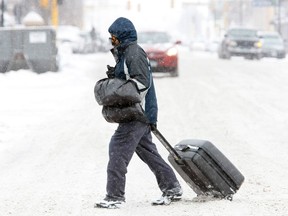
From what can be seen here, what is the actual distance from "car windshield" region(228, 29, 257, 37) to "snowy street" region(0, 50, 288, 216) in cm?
1696

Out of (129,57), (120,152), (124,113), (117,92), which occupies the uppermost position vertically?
(129,57)

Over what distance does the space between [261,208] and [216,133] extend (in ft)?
19.0

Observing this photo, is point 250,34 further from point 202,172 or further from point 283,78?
point 202,172

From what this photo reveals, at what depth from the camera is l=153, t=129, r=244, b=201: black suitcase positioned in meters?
7.21

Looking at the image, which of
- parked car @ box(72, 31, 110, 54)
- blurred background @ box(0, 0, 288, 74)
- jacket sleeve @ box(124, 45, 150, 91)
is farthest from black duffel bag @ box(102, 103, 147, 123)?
parked car @ box(72, 31, 110, 54)

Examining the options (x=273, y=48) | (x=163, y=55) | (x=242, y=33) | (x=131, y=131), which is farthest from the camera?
(x=273, y=48)

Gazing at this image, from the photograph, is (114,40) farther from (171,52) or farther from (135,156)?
(171,52)

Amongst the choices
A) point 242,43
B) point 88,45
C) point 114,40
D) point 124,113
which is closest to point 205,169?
point 124,113

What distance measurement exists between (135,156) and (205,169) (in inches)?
139

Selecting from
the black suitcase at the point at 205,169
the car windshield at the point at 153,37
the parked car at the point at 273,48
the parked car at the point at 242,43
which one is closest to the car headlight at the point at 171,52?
the car windshield at the point at 153,37

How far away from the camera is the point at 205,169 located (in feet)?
23.6

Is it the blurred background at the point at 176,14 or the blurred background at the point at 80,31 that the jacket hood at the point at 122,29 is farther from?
the blurred background at the point at 176,14

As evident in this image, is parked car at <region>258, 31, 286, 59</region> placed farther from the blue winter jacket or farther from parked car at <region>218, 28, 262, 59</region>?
the blue winter jacket

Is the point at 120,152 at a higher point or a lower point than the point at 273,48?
higher
